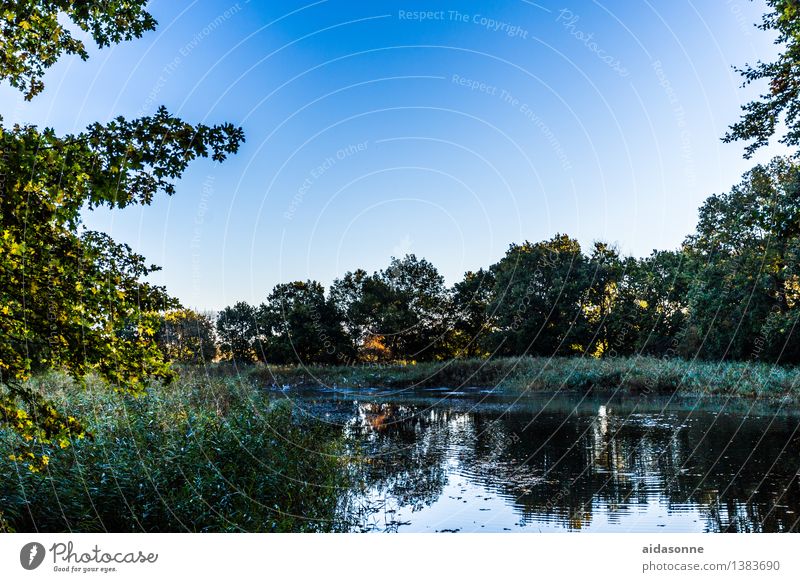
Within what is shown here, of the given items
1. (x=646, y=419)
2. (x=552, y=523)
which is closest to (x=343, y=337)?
(x=646, y=419)

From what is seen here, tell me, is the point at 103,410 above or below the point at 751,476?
above

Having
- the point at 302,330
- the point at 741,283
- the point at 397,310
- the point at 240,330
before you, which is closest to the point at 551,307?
the point at 397,310

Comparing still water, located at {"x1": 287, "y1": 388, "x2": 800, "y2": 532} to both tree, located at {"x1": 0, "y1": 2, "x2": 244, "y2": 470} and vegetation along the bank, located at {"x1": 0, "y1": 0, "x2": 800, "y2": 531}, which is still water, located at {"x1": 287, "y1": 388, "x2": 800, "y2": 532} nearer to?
vegetation along the bank, located at {"x1": 0, "y1": 0, "x2": 800, "y2": 531}

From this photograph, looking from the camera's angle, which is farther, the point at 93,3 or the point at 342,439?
the point at 342,439

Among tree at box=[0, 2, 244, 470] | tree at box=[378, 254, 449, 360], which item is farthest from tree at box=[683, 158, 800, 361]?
tree at box=[0, 2, 244, 470]

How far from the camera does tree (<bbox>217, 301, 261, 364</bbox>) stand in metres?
48.2

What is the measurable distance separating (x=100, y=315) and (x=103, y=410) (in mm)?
6623

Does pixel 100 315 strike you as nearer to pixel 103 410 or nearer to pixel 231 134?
pixel 231 134

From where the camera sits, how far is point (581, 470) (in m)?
11.4

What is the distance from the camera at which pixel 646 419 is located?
A: 1945 centimetres

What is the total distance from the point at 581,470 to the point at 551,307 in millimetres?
40225

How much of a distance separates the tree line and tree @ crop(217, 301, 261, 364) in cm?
15

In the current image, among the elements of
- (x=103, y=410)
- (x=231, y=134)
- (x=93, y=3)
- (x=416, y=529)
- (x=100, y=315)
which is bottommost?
(x=416, y=529)

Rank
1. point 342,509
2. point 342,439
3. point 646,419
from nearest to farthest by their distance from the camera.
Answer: point 342,509
point 342,439
point 646,419
